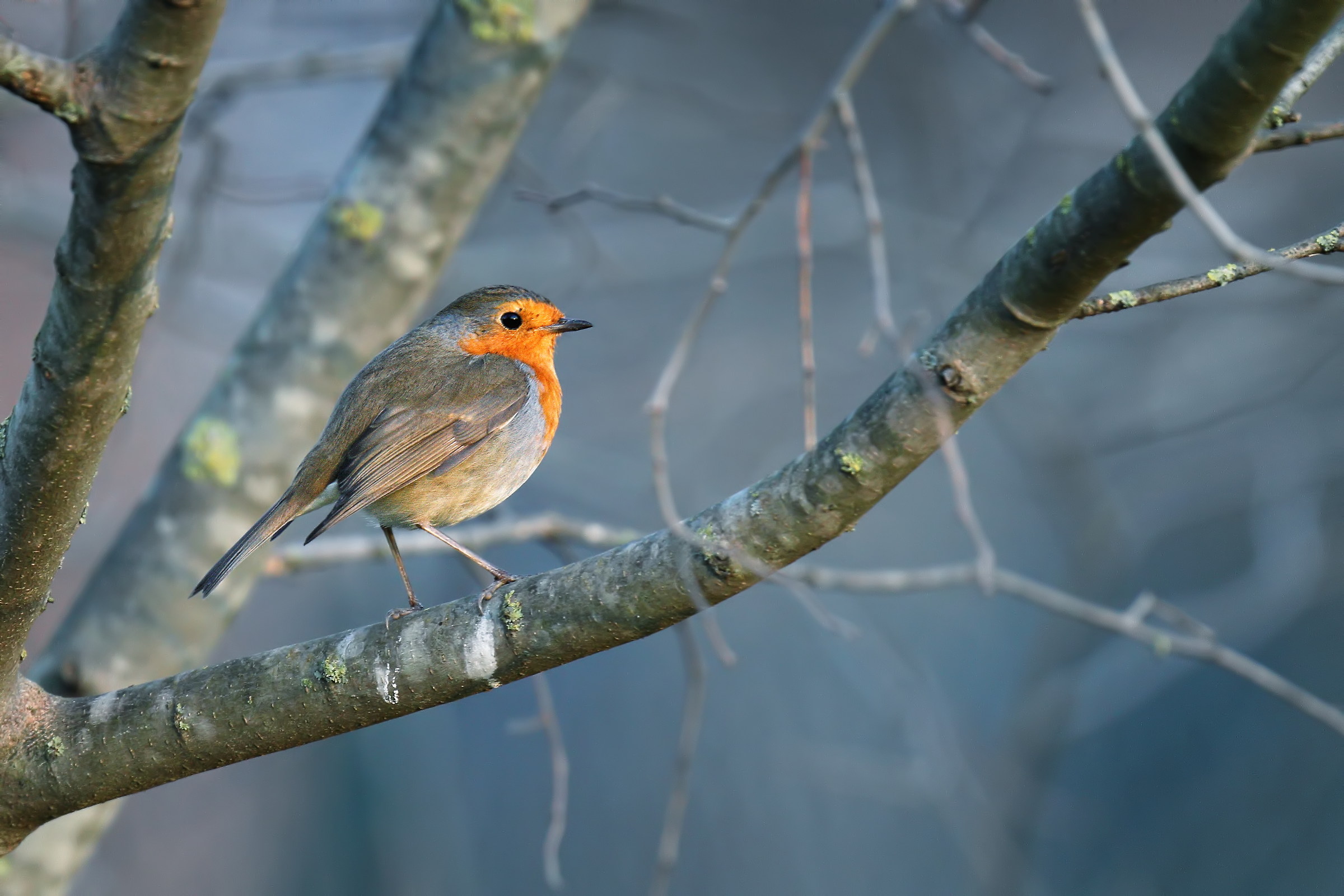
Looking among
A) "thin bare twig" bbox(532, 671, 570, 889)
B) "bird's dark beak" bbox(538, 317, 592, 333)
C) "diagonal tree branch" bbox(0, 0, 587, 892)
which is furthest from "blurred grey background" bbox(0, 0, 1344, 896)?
"thin bare twig" bbox(532, 671, 570, 889)

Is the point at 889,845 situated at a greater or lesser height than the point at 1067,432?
lesser

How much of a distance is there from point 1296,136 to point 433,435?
2.45 m

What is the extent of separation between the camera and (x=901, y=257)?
714 cm

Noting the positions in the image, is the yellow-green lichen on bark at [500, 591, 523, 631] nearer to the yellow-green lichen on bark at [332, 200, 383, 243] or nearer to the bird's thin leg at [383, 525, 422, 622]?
the bird's thin leg at [383, 525, 422, 622]

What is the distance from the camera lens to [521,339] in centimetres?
382

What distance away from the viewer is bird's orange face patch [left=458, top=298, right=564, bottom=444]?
379 cm

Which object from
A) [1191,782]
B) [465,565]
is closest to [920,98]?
[1191,782]

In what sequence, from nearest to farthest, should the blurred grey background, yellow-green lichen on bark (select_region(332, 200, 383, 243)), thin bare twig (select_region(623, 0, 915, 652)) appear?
thin bare twig (select_region(623, 0, 915, 652)) → yellow-green lichen on bark (select_region(332, 200, 383, 243)) → the blurred grey background

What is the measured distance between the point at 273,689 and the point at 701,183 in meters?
7.47

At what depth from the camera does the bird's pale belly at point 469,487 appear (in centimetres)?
332

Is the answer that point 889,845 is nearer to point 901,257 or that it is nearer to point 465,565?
point 901,257

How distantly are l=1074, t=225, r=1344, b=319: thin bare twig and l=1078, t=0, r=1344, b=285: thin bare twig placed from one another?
0.85ft

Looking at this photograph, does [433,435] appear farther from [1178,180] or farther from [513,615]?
[1178,180]

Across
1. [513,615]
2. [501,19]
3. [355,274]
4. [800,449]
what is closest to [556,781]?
[513,615]
